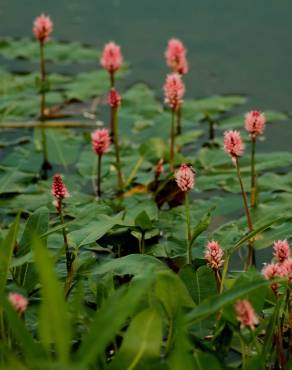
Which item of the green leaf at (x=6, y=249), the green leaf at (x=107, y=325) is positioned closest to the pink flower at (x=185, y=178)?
the green leaf at (x=6, y=249)

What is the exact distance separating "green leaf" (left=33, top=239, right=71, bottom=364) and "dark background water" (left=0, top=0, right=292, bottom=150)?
136 cm

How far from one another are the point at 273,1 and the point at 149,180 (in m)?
1.25

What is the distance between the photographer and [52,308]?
2.99ft

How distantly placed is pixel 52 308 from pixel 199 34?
76.4 inches

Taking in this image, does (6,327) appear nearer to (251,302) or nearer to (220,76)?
(251,302)

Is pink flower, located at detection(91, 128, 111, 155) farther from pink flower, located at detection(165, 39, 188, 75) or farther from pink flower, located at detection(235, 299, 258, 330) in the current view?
pink flower, located at detection(235, 299, 258, 330)

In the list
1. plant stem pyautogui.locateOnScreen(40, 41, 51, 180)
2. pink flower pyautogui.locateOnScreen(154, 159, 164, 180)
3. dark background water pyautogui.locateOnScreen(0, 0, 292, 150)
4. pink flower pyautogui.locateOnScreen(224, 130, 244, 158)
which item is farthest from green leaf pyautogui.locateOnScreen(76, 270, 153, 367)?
dark background water pyautogui.locateOnScreen(0, 0, 292, 150)

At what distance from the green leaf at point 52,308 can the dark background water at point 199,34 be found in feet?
4.48

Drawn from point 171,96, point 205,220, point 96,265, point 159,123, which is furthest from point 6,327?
point 159,123

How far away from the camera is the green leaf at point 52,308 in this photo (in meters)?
0.90

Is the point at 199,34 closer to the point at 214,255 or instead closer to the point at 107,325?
the point at 214,255

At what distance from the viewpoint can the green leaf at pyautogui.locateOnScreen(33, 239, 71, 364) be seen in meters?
0.90

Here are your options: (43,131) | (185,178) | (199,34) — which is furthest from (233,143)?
(199,34)

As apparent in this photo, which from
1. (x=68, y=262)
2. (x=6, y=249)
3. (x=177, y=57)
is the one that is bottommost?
(x=68, y=262)
